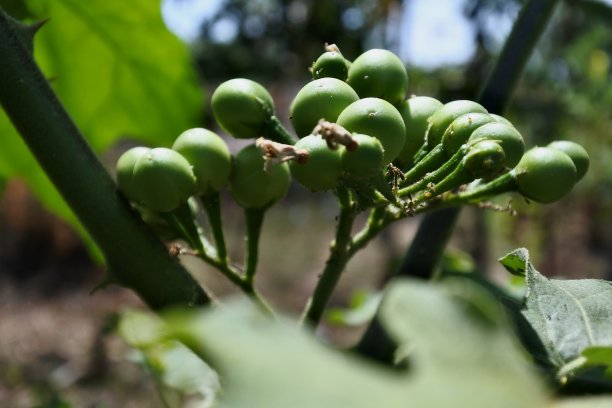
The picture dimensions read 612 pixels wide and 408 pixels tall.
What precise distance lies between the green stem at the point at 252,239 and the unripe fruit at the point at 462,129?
34 centimetres

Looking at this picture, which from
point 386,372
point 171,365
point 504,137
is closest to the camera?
point 386,372

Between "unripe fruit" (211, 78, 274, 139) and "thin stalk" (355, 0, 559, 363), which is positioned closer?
"unripe fruit" (211, 78, 274, 139)

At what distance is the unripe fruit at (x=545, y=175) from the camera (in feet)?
3.32

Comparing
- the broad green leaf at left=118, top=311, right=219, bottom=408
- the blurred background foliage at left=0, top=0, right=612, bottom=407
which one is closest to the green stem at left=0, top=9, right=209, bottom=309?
the broad green leaf at left=118, top=311, right=219, bottom=408

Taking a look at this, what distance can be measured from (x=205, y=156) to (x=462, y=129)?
0.35 metres

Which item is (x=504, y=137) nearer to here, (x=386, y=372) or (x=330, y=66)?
(x=330, y=66)

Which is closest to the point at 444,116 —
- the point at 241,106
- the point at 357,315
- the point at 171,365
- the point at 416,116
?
the point at 416,116

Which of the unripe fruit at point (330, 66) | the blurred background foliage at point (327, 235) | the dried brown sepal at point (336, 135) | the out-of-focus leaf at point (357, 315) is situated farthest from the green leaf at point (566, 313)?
the blurred background foliage at point (327, 235)

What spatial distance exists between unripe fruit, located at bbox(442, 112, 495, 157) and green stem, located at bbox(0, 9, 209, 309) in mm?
386

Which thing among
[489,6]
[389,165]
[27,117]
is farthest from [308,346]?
[489,6]

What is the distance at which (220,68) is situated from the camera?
1747 centimetres

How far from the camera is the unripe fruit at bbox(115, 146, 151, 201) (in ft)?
3.53

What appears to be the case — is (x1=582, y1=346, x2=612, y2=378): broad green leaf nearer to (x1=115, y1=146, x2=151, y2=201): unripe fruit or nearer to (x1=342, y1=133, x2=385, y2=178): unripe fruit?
(x1=342, y1=133, x2=385, y2=178): unripe fruit

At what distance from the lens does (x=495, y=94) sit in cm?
135
